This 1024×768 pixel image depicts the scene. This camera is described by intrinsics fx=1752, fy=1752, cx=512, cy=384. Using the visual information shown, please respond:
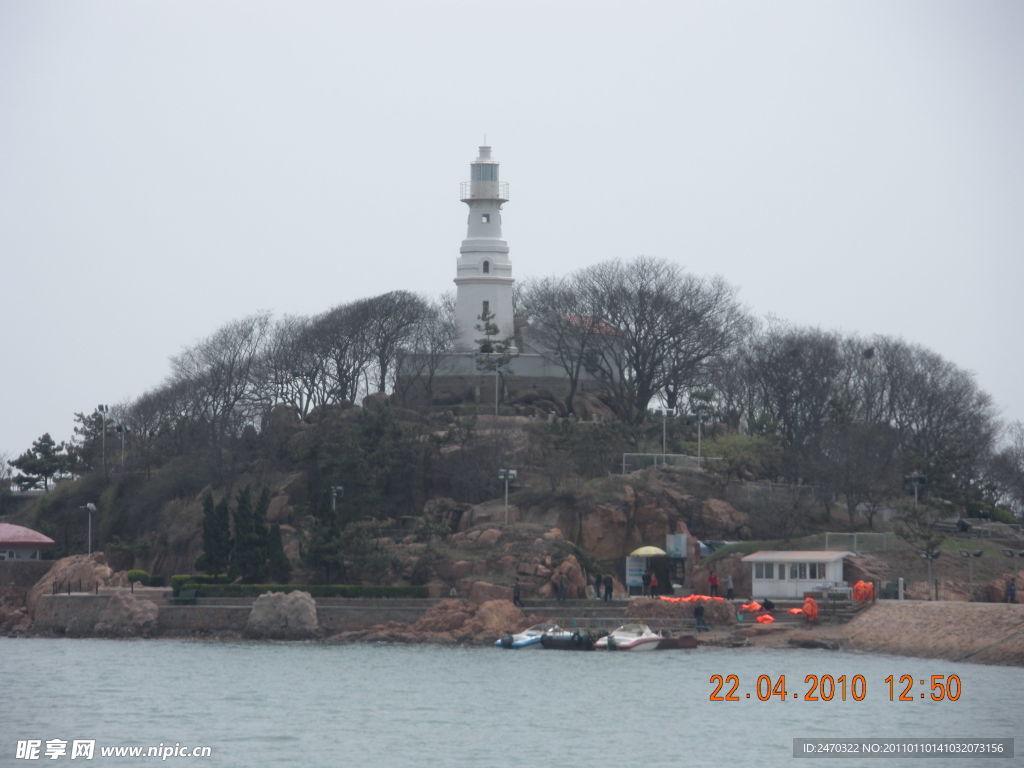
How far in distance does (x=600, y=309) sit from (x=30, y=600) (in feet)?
99.4

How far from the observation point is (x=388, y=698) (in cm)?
4722

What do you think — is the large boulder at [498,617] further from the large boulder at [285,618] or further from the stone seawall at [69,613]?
the stone seawall at [69,613]

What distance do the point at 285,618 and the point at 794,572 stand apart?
1865cm

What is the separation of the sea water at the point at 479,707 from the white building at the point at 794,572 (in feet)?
26.8

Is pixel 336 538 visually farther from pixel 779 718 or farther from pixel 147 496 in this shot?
pixel 779 718

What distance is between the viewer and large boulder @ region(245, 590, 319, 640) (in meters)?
63.1

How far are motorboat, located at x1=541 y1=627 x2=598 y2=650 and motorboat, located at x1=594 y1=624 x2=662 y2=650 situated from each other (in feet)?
1.00

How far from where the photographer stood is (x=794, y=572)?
64375 mm

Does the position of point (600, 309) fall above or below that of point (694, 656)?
above

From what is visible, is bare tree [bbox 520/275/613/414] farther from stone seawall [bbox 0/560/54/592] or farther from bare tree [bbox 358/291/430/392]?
stone seawall [bbox 0/560/54/592]

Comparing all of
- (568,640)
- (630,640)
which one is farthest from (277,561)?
(630,640)

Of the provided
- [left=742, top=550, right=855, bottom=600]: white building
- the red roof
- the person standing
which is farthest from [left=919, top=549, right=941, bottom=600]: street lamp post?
the red roof

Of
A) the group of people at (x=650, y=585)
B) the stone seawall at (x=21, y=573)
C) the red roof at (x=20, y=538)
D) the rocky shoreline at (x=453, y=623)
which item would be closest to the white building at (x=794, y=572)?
the group of people at (x=650, y=585)

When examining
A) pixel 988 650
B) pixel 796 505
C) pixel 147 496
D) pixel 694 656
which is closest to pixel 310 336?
pixel 147 496
